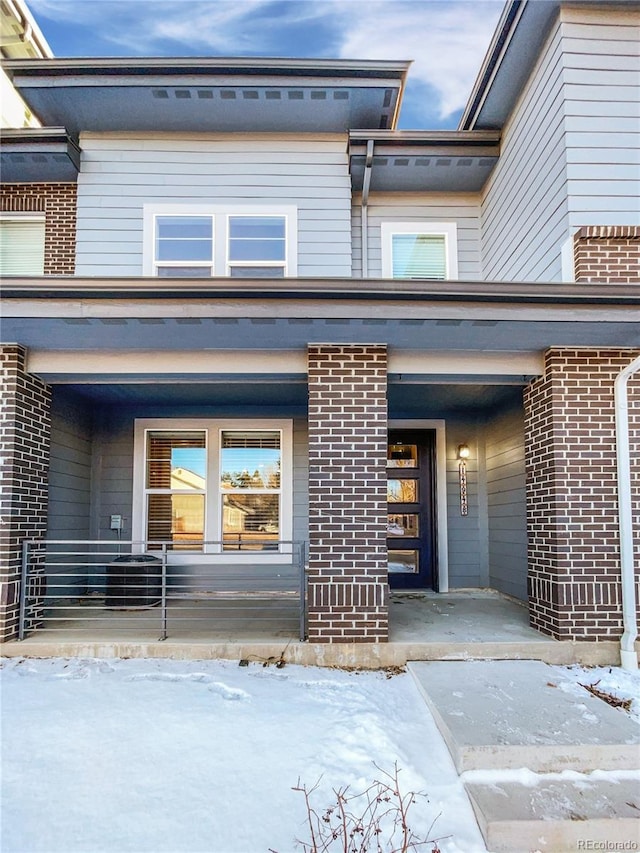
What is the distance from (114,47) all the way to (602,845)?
9213mm

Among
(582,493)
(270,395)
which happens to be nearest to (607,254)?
(582,493)

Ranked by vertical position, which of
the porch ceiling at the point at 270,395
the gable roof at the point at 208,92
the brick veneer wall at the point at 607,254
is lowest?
the porch ceiling at the point at 270,395

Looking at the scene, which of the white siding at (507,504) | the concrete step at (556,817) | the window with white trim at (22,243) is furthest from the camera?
the window with white trim at (22,243)

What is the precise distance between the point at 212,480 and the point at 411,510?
263cm

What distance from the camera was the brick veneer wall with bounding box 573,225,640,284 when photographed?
4684 mm

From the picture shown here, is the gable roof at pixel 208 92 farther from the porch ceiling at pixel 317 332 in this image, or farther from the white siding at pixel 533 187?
the porch ceiling at pixel 317 332

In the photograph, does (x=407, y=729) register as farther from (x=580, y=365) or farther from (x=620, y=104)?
(x=620, y=104)

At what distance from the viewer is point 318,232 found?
6.21m

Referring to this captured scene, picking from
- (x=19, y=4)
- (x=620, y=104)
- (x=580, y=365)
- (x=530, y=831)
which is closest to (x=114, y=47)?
(x=19, y=4)

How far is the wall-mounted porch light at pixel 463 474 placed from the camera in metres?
7.06

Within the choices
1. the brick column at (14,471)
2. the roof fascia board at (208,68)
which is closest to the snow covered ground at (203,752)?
the brick column at (14,471)

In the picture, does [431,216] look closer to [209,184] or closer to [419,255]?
[419,255]

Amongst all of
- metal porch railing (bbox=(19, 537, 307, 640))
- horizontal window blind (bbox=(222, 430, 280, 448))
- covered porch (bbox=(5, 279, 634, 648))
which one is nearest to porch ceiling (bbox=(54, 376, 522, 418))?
covered porch (bbox=(5, 279, 634, 648))

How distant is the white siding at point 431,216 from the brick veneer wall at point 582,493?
8.13 ft
